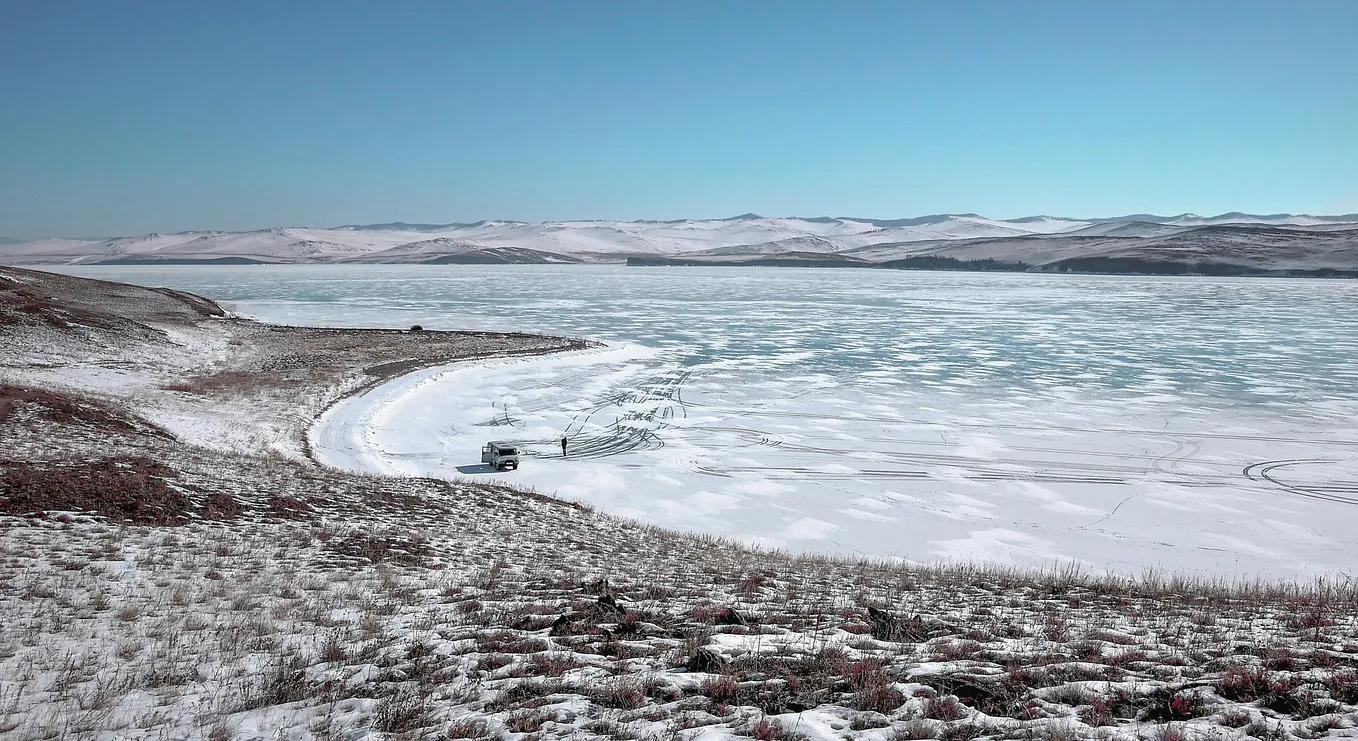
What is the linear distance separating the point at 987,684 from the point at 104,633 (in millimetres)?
7833

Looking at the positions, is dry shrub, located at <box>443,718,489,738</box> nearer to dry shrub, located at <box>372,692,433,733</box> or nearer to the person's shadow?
dry shrub, located at <box>372,692,433,733</box>

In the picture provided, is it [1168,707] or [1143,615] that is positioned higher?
[1168,707]

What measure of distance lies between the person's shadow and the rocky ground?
217 inches

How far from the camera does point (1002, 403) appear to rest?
2962 cm

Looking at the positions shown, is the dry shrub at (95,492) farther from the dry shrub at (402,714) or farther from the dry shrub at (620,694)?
the dry shrub at (620,694)

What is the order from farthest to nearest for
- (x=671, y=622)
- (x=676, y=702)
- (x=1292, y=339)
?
(x=1292, y=339)
(x=671, y=622)
(x=676, y=702)

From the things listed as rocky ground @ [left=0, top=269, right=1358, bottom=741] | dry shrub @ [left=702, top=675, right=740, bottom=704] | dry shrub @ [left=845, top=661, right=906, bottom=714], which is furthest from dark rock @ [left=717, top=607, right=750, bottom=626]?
dry shrub @ [left=702, top=675, right=740, bottom=704]

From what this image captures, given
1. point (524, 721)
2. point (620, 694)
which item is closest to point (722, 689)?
point (620, 694)

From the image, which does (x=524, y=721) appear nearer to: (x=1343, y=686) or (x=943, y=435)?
(x=1343, y=686)

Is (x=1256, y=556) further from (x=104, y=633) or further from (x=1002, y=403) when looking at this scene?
(x=104, y=633)

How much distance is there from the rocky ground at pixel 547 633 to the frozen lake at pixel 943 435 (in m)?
4.18

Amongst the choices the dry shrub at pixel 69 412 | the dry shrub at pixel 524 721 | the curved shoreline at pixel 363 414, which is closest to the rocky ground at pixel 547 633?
the dry shrub at pixel 524 721

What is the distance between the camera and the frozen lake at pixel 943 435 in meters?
17.1

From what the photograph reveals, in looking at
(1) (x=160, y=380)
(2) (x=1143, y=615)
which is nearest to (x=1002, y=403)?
(2) (x=1143, y=615)
